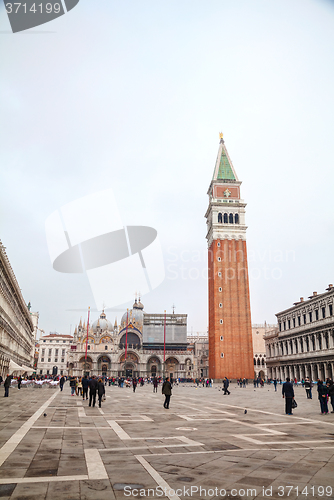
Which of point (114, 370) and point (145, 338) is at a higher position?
point (145, 338)

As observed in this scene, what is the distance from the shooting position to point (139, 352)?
8769 cm

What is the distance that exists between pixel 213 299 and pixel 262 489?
69053 millimetres

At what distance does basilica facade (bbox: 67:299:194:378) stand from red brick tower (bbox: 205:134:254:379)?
582 inches

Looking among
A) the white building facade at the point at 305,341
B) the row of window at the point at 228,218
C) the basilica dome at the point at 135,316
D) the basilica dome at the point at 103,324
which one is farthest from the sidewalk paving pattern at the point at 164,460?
the basilica dome at the point at 103,324

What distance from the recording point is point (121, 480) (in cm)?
600

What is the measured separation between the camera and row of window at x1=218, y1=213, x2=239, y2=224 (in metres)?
78.8

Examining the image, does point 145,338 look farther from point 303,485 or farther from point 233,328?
point 303,485

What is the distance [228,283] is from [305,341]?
19.3 metres

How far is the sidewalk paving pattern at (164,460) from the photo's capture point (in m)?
5.53

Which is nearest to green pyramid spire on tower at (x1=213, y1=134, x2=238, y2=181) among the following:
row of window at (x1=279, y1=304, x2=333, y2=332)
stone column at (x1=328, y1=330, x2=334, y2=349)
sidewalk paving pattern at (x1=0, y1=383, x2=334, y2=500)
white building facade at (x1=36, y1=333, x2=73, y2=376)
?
row of window at (x1=279, y1=304, x2=333, y2=332)

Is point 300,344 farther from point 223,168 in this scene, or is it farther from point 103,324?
point 103,324

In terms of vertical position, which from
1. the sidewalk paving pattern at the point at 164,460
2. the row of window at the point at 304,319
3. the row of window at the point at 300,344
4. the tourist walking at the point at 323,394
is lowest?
the sidewalk paving pattern at the point at 164,460

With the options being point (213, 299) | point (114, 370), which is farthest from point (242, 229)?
point (114, 370)

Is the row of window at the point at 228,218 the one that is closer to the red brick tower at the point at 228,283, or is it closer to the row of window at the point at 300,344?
the red brick tower at the point at 228,283
